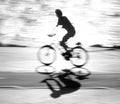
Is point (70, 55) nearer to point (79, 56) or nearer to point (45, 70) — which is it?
point (79, 56)

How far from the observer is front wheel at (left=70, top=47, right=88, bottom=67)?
12758mm

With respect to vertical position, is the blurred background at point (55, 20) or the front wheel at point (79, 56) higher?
the blurred background at point (55, 20)

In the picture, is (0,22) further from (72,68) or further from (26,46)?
(72,68)

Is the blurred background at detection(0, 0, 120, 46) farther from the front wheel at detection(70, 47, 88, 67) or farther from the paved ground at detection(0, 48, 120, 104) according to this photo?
the front wheel at detection(70, 47, 88, 67)

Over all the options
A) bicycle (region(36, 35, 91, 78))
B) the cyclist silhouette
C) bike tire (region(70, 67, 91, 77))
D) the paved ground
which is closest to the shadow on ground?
the paved ground

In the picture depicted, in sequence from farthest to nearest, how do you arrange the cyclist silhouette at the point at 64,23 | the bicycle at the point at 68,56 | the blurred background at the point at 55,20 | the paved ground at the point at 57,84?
1. the blurred background at the point at 55,20
2. the bicycle at the point at 68,56
3. the cyclist silhouette at the point at 64,23
4. the paved ground at the point at 57,84

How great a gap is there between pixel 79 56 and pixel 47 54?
114 cm

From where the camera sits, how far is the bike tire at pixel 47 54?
12.8m

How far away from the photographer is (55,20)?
2159 centimetres

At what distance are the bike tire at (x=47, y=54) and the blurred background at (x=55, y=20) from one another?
14.1 feet

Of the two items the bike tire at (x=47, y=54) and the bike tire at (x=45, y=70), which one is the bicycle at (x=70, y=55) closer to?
the bike tire at (x=47, y=54)

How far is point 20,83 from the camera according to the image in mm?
10586

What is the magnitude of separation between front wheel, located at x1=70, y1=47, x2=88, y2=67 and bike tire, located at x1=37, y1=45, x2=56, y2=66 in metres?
0.68

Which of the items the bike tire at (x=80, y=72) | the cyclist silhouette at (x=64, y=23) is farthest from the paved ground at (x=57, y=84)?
the cyclist silhouette at (x=64, y=23)
